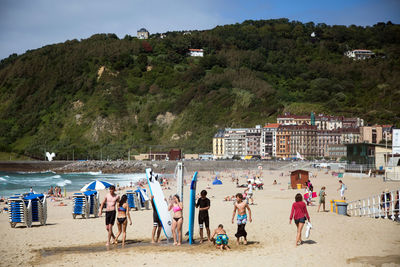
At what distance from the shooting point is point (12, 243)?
1281cm

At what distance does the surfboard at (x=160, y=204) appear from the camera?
40.1 feet

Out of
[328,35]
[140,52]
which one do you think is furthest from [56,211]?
[328,35]

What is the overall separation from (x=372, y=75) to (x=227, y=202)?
132 metres

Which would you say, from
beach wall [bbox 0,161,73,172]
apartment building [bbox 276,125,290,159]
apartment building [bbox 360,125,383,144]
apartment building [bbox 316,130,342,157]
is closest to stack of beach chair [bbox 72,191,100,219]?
beach wall [bbox 0,161,73,172]

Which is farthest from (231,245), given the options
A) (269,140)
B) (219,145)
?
(219,145)

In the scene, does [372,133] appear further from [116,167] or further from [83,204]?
[83,204]

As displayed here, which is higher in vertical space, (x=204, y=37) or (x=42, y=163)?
(x=204, y=37)

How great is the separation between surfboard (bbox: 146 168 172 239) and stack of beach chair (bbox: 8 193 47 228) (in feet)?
18.3

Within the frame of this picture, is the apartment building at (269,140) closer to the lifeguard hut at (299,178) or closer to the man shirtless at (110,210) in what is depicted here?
the lifeguard hut at (299,178)

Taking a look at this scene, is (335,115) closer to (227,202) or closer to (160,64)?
(160,64)

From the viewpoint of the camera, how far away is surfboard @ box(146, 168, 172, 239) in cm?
1223

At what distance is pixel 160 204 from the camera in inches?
485

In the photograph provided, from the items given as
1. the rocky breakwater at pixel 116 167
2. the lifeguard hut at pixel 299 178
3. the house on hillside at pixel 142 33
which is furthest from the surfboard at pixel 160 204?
the house on hillside at pixel 142 33

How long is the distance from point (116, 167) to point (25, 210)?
7620 cm
